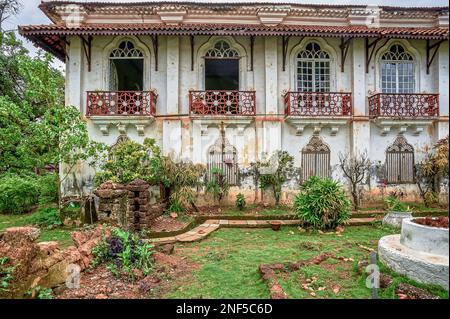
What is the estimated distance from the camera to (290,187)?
12.0 m

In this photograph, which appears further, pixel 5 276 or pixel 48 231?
pixel 48 231

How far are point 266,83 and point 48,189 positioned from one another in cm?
1009

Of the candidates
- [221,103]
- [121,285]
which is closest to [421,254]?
[121,285]

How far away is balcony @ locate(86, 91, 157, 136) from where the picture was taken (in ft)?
37.1

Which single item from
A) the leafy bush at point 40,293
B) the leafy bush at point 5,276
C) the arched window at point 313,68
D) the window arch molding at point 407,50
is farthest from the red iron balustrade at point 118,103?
the window arch molding at point 407,50

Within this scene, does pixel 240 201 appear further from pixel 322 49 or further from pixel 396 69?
pixel 396 69

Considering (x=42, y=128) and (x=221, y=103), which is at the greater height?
(x=221, y=103)

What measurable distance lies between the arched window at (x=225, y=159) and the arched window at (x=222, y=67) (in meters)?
3.06

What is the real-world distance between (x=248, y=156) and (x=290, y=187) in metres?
2.35

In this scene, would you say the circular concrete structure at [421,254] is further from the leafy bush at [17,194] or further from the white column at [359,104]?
the leafy bush at [17,194]

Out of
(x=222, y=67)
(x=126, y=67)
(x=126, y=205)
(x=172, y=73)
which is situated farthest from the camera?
(x=222, y=67)

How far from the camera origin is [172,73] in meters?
11.8

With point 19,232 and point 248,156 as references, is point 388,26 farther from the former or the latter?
point 19,232
